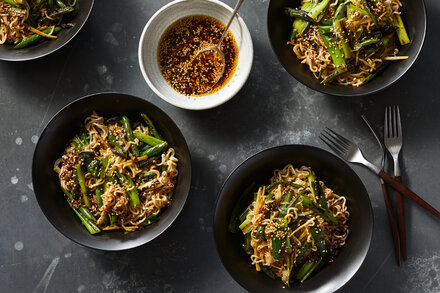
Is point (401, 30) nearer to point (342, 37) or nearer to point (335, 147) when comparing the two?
point (342, 37)

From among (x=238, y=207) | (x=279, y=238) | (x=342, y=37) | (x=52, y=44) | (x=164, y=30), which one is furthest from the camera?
(x=164, y=30)

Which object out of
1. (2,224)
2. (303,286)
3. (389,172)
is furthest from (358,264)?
(2,224)

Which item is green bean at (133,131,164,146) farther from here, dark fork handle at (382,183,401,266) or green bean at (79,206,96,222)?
dark fork handle at (382,183,401,266)

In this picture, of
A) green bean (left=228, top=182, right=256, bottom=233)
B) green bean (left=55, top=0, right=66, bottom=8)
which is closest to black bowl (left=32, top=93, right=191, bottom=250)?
green bean (left=228, top=182, right=256, bottom=233)

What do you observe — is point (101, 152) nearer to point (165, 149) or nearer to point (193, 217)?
point (165, 149)

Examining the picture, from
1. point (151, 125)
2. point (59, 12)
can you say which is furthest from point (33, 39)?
point (151, 125)

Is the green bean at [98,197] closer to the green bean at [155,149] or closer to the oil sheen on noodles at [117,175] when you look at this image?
the oil sheen on noodles at [117,175]
